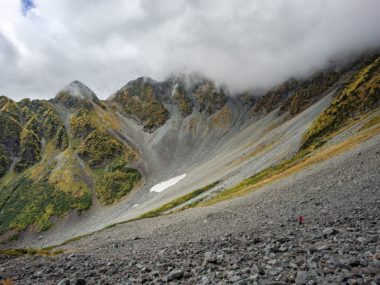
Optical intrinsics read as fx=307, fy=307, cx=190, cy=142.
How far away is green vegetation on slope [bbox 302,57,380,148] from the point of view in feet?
356

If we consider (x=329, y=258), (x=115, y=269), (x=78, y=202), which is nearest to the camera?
(x=329, y=258)

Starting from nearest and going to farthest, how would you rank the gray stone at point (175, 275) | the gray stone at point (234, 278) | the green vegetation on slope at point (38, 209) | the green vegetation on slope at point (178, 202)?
the gray stone at point (234, 278) → the gray stone at point (175, 275) → the green vegetation on slope at point (178, 202) → the green vegetation on slope at point (38, 209)

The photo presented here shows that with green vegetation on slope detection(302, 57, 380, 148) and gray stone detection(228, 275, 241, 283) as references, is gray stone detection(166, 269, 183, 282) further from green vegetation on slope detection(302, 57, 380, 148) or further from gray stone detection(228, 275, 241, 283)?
green vegetation on slope detection(302, 57, 380, 148)

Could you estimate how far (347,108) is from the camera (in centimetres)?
11775

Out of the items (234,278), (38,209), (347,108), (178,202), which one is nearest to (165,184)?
(38,209)

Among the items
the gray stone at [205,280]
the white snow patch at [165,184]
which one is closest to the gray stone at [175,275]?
the gray stone at [205,280]

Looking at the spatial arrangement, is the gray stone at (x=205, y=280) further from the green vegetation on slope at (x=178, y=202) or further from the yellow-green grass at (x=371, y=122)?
the green vegetation on slope at (x=178, y=202)

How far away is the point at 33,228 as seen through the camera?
566 feet

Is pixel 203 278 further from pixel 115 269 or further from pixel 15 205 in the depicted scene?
pixel 15 205

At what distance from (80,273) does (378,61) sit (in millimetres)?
158728

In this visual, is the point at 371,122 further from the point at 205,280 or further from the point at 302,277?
the point at 205,280

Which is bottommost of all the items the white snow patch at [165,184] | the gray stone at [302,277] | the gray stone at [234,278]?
the gray stone at [302,277]

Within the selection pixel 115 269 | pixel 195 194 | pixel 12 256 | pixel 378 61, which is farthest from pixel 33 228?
pixel 378 61

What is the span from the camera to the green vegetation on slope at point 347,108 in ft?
356
